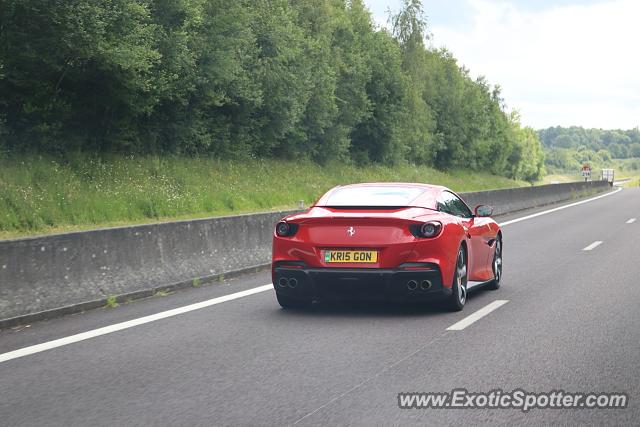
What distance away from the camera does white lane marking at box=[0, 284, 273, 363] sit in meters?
7.15

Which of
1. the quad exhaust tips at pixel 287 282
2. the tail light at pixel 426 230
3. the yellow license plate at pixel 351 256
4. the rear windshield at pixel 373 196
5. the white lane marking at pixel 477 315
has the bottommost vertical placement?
the white lane marking at pixel 477 315

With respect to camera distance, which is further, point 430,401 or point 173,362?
point 173,362

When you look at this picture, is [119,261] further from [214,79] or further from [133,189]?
[214,79]

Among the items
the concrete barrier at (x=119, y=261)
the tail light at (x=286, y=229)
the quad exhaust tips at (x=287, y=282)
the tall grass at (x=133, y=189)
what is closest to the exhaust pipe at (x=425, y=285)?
the quad exhaust tips at (x=287, y=282)

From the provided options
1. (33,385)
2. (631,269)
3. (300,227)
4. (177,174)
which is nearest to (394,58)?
(177,174)

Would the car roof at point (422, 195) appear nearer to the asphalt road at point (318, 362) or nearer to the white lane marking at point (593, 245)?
the asphalt road at point (318, 362)

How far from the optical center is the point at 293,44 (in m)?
39.8

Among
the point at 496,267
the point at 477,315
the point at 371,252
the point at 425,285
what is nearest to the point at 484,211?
the point at 496,267

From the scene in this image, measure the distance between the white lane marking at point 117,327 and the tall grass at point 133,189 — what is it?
1140 centimetres

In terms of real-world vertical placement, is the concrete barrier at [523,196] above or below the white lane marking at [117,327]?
below

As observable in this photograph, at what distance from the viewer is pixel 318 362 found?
6715 millimetres

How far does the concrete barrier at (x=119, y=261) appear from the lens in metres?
8.79

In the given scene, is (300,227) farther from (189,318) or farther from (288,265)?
(189,318)

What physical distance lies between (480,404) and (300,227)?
3.86 m
